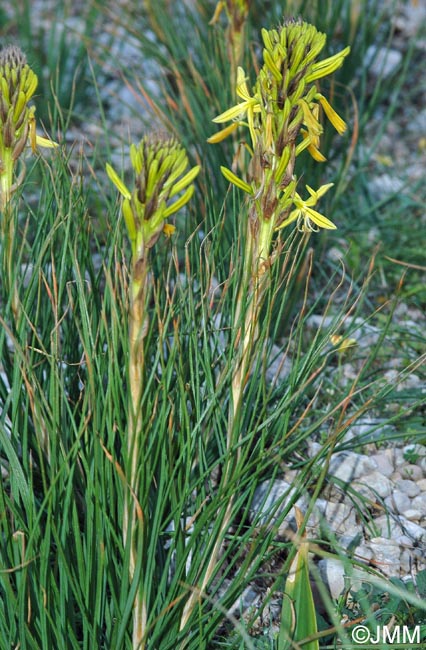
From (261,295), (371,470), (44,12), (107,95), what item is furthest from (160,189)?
(44,12)

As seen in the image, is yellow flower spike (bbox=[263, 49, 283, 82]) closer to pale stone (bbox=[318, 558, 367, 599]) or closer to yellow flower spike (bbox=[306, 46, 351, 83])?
yellow flower spike (bbox=[306, 46, 351, 83])

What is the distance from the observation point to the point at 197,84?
315cm

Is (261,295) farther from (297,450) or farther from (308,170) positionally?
(308,170)

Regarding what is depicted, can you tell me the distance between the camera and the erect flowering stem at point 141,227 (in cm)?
128

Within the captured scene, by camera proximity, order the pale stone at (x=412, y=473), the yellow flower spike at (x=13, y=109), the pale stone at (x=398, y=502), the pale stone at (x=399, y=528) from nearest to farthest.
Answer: the yellow flower spike at (x=13, y=109) → the pale stone at (x=399, y=528) → the pale stone at (x=398, y=502) → the pale stone at (x=412, y=473)

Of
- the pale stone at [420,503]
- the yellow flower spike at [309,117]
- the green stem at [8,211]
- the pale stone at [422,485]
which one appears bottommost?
the pale stone at [420,503]

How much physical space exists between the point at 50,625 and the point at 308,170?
6.59ft

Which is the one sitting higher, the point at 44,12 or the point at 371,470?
the point at 44,12

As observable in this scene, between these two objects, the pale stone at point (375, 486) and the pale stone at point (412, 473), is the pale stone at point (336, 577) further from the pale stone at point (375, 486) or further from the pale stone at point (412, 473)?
the pale stone at point (412, 473)

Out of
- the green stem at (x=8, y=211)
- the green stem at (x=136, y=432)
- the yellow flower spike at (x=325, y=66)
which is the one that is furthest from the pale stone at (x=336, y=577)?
the yellow flower spike at (x=325, y=66)

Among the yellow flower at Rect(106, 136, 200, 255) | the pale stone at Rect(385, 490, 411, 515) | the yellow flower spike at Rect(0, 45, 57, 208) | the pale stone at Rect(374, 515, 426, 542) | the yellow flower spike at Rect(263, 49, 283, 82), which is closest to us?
the yellow flower at Rect(106, 136, 200, 255)

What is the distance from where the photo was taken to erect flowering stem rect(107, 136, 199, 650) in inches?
50.6

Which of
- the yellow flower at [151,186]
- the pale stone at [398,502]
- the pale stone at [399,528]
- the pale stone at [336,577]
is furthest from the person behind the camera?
the pale stone at [398,502]

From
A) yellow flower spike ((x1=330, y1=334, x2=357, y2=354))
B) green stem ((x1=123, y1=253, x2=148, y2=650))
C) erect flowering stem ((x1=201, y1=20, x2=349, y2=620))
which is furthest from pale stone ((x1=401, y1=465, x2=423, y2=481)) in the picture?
green stem ((x1=123, y1=253, x2=148, y2=650))
